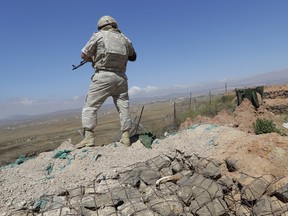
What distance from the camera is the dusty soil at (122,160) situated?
436cm

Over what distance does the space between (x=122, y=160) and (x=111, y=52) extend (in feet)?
6.49

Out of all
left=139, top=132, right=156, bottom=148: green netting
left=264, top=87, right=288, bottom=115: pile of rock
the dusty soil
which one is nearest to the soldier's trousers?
left=139, top=132, right=156, bottom=148: green netting

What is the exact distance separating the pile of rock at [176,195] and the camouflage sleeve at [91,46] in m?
2.34

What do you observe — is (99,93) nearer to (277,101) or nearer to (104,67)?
(104,67)

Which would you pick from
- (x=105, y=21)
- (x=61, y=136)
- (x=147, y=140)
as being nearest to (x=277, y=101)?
(x=147, y=140)

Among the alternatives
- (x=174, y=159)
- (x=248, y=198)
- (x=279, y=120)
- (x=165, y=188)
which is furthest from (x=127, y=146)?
(x=279, y=120)

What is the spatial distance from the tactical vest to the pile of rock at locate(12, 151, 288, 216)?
2085 millimetres

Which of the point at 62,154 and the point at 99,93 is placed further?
the point at 99,93

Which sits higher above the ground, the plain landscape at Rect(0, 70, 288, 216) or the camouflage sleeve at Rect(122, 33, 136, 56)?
the camouflage sleeve at Rect(122, 33, 136, 56)

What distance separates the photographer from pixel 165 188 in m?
4.41

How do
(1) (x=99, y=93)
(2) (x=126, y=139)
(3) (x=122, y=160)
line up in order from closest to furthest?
(3) (x=122, y=160) < (1) (x=99, y=93) < (2) (x=126, y=139)

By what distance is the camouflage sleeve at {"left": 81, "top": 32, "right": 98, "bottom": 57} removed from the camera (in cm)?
570

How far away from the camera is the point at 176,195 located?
4.17 meters

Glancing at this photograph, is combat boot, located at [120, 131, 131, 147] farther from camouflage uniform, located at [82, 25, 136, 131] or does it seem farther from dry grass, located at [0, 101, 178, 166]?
dry grass, located at [0, 101, 178, 166]
